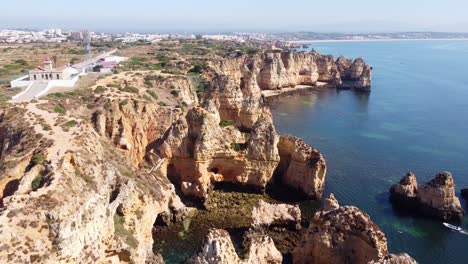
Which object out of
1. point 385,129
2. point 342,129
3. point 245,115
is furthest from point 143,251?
point 385,129

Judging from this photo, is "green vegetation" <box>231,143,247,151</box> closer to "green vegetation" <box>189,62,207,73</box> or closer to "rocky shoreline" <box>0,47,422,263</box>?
"rocky shoreline" <box>0,47,422,263</box>

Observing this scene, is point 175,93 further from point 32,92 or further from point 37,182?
point 37,182

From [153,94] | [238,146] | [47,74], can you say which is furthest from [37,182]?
[47,74]

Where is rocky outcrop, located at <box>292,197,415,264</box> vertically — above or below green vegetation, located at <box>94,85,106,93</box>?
below

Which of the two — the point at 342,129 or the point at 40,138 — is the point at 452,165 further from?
the point at 40,138

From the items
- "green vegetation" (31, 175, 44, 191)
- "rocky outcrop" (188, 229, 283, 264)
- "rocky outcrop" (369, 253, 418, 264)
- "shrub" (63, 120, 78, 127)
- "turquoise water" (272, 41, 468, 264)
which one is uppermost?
"shrub" (63, 120, 78, 127)

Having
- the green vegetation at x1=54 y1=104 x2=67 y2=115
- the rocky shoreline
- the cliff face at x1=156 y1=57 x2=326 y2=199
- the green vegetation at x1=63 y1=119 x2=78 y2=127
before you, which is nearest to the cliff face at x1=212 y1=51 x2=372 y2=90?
the rocky shoreline
